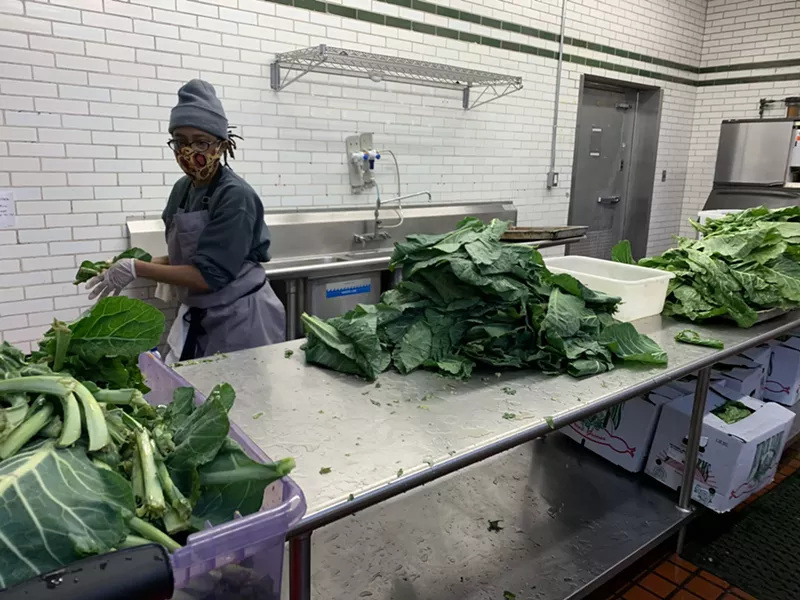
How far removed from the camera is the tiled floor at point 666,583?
2.21 meters

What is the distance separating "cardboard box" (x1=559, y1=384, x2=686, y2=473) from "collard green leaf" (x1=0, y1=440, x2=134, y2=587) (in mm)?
2112

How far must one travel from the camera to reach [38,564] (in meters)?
0.75

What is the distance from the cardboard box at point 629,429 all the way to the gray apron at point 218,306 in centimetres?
157

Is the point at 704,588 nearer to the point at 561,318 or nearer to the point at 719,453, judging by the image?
the point at 719,453

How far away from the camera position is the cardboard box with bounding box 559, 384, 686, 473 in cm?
246

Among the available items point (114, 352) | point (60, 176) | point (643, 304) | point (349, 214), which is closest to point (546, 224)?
point (349, 214)

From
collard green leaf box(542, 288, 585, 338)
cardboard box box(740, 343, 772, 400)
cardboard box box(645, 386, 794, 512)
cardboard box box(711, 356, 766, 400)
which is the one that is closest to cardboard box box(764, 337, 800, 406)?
cardboard box box(740, 343, 772, 400)

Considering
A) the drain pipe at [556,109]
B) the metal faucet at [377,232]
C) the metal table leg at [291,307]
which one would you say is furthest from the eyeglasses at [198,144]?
the drain pipe at [556,109]

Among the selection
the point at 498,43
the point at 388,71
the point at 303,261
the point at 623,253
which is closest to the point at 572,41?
the point at 498,43

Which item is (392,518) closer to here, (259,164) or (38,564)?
(38,564)

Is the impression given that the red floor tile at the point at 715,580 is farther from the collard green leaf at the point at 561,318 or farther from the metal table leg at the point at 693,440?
the collard green leaf at the point at 561,318

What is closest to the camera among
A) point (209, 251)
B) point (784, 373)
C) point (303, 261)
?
point (209, 251)

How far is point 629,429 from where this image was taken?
2508 mm

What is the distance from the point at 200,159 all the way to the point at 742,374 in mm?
2590
